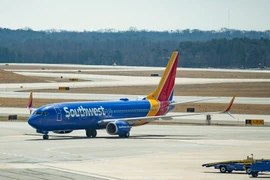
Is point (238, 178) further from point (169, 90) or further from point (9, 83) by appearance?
point (9, 83)

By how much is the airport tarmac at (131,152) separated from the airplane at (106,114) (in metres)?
1.12

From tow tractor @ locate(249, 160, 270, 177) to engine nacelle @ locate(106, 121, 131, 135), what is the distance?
2641cm

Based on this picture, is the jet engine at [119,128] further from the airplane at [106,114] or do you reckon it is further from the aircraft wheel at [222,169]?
the aircraft wheel at [222,169]

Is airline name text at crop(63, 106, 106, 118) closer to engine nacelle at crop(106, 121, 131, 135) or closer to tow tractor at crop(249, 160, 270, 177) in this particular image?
engine nacelle at crop(106, 121, 131, 135)

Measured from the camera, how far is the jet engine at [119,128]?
75.5 metres

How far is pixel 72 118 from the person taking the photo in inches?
2906

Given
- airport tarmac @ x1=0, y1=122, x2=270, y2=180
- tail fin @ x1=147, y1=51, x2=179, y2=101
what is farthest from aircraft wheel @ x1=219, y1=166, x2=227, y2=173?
tail fin @ x1=147, y1=51, x2=179, y2=101

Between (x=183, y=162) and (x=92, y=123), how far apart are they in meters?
19.8

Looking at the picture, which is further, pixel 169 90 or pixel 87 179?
pixel 169 90

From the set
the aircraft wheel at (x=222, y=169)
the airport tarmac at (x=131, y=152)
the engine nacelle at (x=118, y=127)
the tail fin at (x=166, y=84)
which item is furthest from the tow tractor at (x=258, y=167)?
the tail fin at (x=166, y=84)

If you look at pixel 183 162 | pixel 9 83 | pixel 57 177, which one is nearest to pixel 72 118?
pixel 183 162

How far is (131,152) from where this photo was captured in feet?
210

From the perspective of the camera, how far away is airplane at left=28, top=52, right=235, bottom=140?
2859 inches

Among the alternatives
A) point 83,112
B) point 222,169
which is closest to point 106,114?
point 83,112
